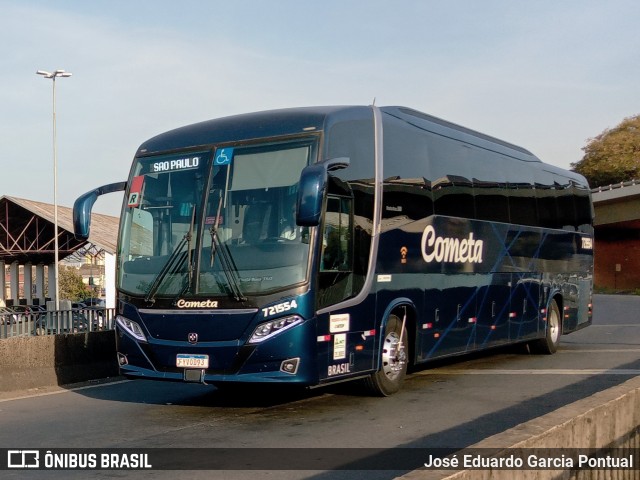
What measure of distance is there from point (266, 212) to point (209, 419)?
2.47 m

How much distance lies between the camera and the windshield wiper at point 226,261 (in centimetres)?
981

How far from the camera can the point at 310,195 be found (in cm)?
906

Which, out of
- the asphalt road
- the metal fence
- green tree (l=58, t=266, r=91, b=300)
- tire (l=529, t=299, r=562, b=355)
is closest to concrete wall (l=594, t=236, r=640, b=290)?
green tree (l=58, t=266, r=91, b=300)

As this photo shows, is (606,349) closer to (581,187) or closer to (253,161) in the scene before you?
(581,187)

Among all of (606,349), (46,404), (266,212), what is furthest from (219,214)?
(606,349)

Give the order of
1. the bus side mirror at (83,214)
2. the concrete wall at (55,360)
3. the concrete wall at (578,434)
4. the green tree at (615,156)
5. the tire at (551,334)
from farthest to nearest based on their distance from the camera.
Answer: the green tree at (615,156)
the tire at (551,334)
the concrete wall at (55,360)
the bus side mirror at (83,214)
the concrete wall at (578,434)

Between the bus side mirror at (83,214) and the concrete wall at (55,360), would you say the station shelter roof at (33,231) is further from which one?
the bus side mirror at (83,214)

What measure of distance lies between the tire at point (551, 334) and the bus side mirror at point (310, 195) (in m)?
9.59

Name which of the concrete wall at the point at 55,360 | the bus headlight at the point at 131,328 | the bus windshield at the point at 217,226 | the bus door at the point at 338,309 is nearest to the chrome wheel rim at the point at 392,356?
the bus door at the point at 338,309

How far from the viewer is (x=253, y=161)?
34.0ft

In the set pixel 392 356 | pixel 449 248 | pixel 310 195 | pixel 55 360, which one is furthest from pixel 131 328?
pixel 449 248

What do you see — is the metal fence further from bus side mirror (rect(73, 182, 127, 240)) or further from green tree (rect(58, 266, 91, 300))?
green tree (rect(58, 266, 91, 300))

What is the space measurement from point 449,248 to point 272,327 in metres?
4.33

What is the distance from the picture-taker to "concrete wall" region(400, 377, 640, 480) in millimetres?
4266
